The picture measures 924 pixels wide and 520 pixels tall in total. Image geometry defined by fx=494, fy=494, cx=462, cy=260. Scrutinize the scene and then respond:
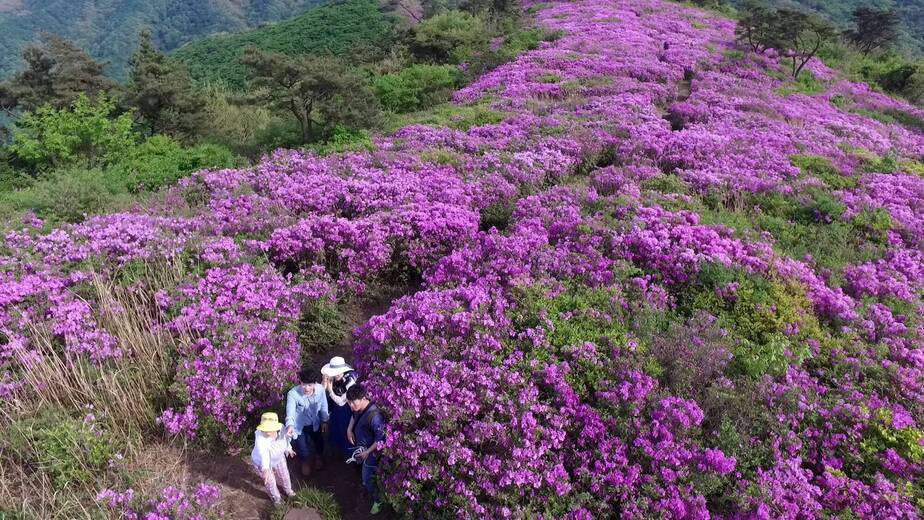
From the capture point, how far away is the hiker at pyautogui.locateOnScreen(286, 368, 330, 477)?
19.3 feet

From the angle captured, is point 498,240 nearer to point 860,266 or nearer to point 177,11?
point 860,266

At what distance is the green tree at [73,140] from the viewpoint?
1552cm

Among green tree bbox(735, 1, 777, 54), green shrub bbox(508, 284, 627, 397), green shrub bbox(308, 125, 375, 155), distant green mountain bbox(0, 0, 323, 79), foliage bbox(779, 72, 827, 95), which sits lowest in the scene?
distant green mountain bbox(0, 0, 323, 79)

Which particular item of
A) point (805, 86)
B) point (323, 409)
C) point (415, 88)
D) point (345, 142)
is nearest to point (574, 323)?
point (323, 409)

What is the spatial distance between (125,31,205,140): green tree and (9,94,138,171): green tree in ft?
8.11

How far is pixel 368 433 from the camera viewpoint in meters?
5.86

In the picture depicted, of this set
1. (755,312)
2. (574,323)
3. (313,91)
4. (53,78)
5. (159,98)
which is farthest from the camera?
(53,78)

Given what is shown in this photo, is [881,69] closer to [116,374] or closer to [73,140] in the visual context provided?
[116,374]

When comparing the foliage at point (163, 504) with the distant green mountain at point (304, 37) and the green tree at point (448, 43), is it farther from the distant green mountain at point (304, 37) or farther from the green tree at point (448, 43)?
the distant green mountain at point (304, 37)

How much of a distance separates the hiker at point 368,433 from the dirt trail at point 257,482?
0.73ft

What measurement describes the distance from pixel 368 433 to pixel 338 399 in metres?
0.58

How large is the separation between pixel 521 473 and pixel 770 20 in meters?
27.5

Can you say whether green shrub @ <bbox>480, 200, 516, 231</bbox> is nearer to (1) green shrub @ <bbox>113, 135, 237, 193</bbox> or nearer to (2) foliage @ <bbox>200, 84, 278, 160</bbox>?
(1) green shrub @ <bbox>113, 135, 237, 193</bbox>

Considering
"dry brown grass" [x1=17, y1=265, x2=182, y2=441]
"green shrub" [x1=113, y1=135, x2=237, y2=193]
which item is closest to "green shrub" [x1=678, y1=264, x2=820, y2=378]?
"dry brown grass" [x1=17, y1=265, x2=182, y2=441]
